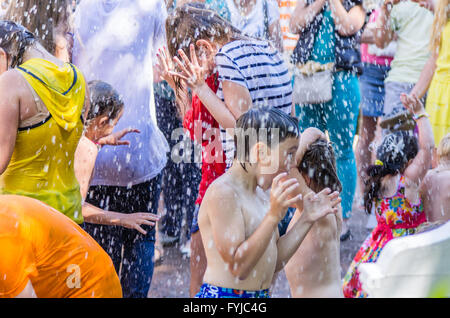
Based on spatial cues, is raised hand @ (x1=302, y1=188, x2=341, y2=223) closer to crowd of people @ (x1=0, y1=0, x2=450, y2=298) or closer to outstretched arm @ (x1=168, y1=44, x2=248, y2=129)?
crowd of people @ (x1=0, y1=0, x2=450, y2=298)

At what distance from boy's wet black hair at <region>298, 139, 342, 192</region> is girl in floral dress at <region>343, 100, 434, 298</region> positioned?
0.80m

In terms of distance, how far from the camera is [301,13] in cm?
509

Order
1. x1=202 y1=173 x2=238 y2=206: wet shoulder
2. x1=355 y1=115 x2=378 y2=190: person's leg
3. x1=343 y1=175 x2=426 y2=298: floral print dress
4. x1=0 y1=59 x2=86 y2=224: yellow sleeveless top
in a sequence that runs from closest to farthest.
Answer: x1=202 y1=173 x2=238 y2=206: wet shoulder, x1=0 y1=59 x2=86 y2=224: yellow sleeveless top, x1=343 y1=175 x2=426 y2=298: floral print dress, x1=355 y1=115 x2=378 y2=190: person's leg

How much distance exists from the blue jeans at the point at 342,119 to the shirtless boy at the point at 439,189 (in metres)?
1.28

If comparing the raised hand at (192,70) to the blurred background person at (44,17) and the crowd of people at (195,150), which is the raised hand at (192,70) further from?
the blurred background person at (44,17)

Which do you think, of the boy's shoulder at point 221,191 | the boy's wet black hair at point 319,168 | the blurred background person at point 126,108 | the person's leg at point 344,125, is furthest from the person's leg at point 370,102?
the boy's shoulder at point 221,191

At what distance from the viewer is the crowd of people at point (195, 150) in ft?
8.54

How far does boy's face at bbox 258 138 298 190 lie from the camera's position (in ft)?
9.07

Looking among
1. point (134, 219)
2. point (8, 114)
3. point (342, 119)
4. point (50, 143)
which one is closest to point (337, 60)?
point (342, 119)

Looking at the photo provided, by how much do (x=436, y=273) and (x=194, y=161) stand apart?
10.1 ft

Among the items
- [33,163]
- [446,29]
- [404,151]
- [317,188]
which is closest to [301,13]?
[446,29]

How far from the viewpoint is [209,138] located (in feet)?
11.3

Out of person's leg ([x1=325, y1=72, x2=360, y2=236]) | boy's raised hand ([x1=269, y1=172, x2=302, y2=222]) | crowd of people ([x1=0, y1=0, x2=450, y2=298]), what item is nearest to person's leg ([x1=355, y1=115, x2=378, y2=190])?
person's leg ([x1=325, y1=72, x2=360, y2=236])
